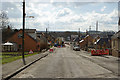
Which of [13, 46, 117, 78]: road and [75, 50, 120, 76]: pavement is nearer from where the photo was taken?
[13, 46, 117, 78]: road

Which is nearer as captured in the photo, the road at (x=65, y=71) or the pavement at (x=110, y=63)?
the road at (x=65, y=71)

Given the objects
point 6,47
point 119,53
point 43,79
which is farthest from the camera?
point 6,47

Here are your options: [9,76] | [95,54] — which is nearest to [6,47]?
[95,54]

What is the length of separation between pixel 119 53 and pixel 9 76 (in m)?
20.7

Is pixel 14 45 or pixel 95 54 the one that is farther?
Answer: pixel 14 45

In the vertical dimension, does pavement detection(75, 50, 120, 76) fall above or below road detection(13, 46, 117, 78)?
below

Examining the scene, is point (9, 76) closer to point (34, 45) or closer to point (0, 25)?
point (0, 25)

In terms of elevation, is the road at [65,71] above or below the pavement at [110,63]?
above

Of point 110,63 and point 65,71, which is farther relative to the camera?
point 110,63

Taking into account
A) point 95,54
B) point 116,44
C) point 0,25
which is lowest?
point 95,54

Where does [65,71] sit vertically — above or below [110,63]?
above

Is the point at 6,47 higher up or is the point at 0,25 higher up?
the point at 0,25

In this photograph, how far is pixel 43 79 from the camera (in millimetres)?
9891

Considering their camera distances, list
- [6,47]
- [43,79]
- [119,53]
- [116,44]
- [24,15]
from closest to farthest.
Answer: [43,79]
[24,15]
[119,53]
[116,44]
[6,47]
